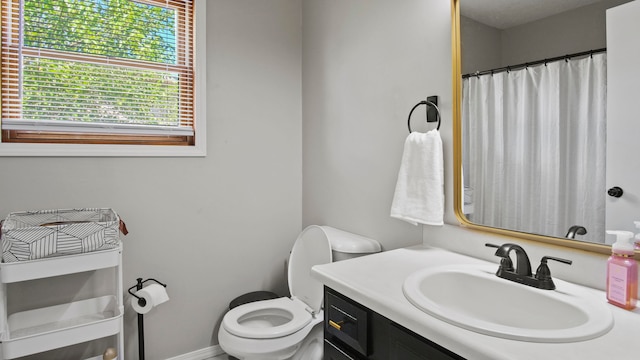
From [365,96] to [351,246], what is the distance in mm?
793

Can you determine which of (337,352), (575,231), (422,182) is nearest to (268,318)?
(337,352)

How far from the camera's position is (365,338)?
3.48 ft

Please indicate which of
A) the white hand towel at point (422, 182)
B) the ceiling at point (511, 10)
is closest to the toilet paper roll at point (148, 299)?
the white hand towel at point (422, 182)

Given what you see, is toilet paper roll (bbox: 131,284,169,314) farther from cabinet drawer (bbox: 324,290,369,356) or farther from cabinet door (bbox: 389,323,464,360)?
cabinet door (bbox: 389,323,464,360)

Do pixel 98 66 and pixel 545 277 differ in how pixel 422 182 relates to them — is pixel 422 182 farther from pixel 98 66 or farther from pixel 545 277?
pixel 98 66

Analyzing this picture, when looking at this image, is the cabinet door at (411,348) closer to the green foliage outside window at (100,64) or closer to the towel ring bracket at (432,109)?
the towel ring bracket at (432,109)

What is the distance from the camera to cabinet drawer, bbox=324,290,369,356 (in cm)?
107

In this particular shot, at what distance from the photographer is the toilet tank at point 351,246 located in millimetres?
1785

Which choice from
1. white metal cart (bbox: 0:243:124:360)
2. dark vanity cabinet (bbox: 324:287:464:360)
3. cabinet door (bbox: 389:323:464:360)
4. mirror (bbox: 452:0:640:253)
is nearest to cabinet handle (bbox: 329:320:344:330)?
dark vanity cabinet (bbox: 324:287:464:360)

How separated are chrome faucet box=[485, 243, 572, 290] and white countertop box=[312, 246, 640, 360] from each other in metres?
0.14

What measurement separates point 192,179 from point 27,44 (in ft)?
3.30

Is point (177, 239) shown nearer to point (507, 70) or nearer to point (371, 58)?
point (371, 58)

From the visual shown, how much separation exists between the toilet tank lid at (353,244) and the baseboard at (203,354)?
106 cm

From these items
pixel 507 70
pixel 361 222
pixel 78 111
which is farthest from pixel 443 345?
pixel 78 111
